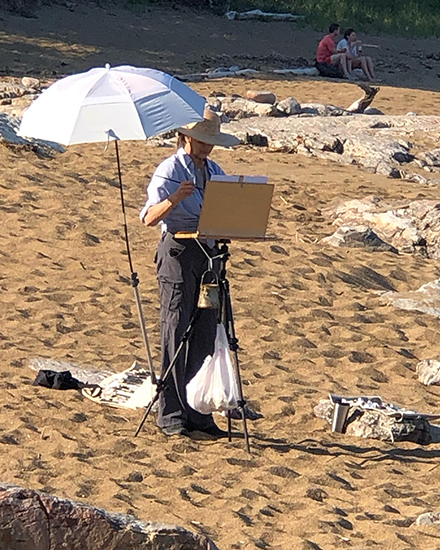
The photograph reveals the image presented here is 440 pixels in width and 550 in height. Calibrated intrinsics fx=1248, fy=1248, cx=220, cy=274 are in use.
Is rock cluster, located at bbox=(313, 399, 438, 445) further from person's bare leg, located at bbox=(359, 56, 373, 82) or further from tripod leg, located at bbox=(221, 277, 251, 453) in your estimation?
person's bare leg, located at bbox=(359, 56, 373, 82)

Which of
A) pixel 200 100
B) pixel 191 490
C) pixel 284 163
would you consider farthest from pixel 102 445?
pixel 284 163

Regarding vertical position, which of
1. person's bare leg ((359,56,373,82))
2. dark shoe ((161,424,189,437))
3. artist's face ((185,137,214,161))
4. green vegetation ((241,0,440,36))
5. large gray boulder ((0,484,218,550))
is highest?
artist's face ((185,137,214,161))

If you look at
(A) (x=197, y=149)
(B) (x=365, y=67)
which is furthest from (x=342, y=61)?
(A) (x=197, y=149)

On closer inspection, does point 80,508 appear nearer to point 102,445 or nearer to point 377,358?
point 102,445

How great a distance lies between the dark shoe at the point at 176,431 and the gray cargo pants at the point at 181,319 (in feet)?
0.06

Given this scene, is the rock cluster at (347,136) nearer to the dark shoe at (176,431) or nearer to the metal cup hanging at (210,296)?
the dark shoe at (176,431)

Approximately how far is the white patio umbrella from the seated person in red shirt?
1628cm

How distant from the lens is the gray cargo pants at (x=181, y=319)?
5844 mm

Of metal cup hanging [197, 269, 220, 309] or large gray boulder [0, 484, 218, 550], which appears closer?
large gray boulder [0, 484, 218, 550]

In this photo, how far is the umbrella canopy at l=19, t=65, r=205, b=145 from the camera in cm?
560

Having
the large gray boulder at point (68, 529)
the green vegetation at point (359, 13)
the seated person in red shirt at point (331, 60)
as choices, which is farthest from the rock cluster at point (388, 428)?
the green vegetation at point (359, 13)

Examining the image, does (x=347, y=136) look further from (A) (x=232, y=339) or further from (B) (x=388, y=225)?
(A) (x=232, y=339)

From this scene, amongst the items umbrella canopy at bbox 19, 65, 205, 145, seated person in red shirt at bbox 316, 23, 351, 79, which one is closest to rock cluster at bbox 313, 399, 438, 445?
umbrella canopy at bbox 19, 65, 205, 145

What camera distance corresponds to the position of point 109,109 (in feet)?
18.5
